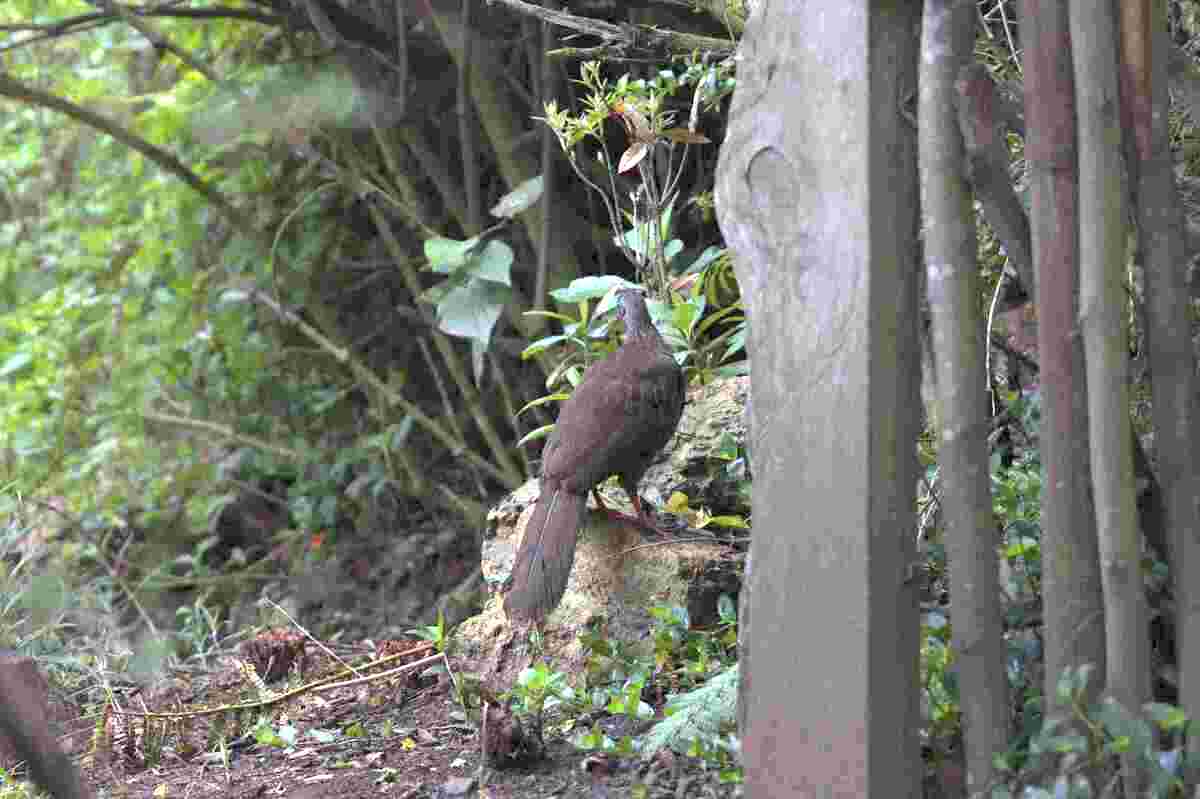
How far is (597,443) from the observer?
13.5ft

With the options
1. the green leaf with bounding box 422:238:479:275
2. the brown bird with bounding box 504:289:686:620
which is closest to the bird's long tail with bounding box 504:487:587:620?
the brown bird with bounding box 504:289:686:620

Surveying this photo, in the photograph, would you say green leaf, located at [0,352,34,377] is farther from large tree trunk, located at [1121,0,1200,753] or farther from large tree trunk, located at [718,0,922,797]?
large tree trunk, located at [1121,0,1200,753]

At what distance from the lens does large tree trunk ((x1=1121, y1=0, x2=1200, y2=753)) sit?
7.93ft

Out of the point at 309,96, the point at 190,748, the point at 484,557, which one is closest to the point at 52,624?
the point at 190,748

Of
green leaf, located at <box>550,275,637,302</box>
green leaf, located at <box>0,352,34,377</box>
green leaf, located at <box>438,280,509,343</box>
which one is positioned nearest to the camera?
green leaf, located at <box>550,275,637,302</box>

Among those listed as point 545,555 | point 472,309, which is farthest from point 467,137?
point 545,555

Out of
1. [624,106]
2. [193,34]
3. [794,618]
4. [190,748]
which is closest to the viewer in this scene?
[794,618]

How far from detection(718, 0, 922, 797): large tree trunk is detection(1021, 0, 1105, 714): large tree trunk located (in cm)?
22

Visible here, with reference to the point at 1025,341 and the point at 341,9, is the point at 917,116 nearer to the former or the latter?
the point at 1025,341

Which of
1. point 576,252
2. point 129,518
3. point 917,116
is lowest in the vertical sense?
point 129,518

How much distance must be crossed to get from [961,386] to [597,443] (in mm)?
1818

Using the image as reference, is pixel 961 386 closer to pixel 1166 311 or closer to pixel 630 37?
pixel 1166 311

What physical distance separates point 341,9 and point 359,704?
3.02 m

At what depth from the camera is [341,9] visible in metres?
5.88
